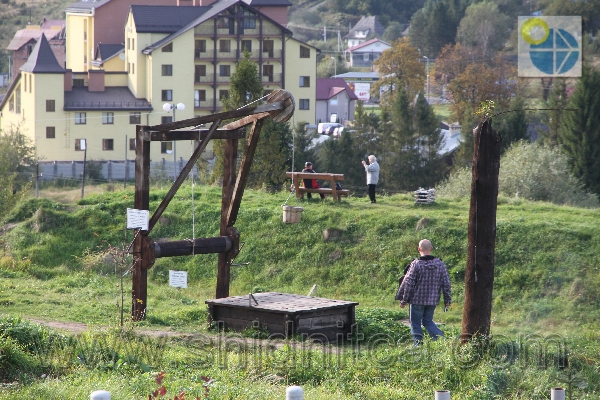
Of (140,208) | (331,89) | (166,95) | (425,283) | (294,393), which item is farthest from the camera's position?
(331,89)

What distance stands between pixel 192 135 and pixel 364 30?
359 ft

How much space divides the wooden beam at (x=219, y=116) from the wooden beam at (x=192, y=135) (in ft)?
0.29

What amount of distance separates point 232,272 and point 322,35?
109 metres

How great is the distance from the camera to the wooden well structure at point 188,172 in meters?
13.6

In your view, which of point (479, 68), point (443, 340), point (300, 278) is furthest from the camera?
point (479, 68)

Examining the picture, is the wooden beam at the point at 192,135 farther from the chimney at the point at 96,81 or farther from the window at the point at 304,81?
the window at the point at 304,81

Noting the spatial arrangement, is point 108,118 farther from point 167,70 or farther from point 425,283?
point 425,283

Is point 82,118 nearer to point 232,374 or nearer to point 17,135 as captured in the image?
point 17,135

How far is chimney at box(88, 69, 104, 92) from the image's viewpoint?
210ft

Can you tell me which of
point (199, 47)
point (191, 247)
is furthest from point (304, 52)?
point (191, 247)

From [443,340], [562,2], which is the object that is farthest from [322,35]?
[443,340]

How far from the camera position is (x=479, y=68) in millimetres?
74938

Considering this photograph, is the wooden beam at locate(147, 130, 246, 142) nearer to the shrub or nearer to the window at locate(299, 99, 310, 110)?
the shrub

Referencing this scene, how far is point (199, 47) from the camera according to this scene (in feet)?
216
